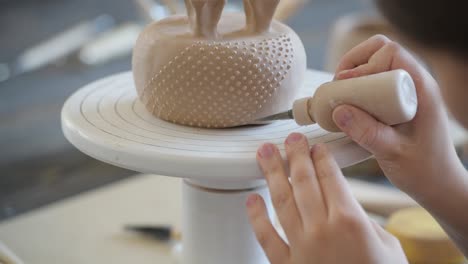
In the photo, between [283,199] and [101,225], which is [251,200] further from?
[101,225]

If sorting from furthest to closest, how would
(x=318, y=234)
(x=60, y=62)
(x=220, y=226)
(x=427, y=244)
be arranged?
(x=60, y=62) < (x=427, y=244) < (x=220, y=226) < (x=318, y=234)

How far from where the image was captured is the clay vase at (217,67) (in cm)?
60

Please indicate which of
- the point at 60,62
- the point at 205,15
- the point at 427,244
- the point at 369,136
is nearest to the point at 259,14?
the point at 205,15

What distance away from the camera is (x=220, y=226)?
677 mm

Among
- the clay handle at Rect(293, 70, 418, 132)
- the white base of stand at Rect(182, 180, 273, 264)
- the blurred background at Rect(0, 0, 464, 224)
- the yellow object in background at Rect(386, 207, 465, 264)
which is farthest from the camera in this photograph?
the blurred background at Rect(0, 0, 464, 224)

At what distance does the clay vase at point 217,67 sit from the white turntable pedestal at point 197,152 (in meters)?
0.02

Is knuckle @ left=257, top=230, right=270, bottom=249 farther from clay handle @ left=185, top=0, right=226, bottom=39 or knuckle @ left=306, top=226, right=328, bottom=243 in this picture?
clay handle @ left=185, top=0, right=226, bottom=39

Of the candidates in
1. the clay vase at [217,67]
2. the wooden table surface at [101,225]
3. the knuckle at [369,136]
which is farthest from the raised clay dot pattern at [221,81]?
the wooden table surface at [101,225]

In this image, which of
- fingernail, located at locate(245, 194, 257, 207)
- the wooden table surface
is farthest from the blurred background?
fingernail, located at locate(245, 194, 257, 207)

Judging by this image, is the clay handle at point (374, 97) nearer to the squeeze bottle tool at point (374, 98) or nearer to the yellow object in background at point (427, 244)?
the squeeze bottle tool at point (374, 98)

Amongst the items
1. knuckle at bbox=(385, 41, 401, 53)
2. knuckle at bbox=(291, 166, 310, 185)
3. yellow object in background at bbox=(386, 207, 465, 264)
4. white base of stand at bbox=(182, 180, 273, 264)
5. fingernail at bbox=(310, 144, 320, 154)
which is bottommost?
yellow object in background at bbox=(386, 207, 465, 264)

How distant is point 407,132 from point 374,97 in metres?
0.08

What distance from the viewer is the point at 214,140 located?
61cm

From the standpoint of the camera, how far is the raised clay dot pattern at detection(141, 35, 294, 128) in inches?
23.7
